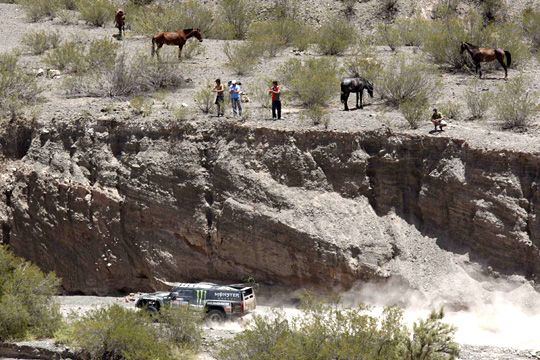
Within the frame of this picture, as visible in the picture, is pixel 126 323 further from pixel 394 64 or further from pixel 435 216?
pixel 394 64

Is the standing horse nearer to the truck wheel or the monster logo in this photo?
the monster logo

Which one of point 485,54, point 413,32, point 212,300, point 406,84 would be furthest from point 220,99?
point 413,32

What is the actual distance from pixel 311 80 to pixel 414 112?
3.75 metres

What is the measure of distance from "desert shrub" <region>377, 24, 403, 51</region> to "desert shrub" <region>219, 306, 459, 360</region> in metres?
18.6

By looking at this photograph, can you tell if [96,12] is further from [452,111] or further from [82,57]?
[452,111]

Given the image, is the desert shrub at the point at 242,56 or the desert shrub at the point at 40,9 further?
the desert shrub at the point at 40,9

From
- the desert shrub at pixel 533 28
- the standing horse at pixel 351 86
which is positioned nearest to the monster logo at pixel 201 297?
the standing horse at pixel 351 86

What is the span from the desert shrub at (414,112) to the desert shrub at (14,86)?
10.6 metres

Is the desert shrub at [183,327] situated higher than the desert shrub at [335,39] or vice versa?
the desert shrub at [335,39]

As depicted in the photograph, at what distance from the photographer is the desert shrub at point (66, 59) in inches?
1355

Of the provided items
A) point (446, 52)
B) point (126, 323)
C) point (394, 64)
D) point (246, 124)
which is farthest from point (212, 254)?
point (446, 52)

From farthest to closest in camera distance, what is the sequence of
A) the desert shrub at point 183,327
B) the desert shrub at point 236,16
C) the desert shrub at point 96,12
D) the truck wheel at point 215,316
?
1. the desert shrub at point 236,16
2. the desert shrub at point 96,12
3. the truck wheel at point 215,316
4. the desert shrub at point 183,327

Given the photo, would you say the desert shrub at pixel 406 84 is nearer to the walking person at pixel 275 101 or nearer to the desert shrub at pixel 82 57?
the walking person at pixel 275 101

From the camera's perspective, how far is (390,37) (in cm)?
3781
